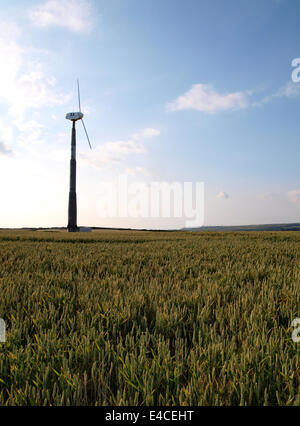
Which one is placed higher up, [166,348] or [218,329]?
[166,348]

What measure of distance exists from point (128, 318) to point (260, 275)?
136 inches

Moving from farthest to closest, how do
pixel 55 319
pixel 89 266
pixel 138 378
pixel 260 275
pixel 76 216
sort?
pixel 76 216, pixel 89 266, pixel 260 275, pixel 55 319, pixel 138 378

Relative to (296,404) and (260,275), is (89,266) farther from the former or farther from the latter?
(296,404)

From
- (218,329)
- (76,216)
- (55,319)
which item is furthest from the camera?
(76,216)

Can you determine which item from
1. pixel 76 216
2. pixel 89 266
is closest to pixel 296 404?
pixel 89 266

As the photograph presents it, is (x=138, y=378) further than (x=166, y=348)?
No

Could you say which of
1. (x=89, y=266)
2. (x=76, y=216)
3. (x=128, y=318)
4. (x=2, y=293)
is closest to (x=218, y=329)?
(x=128, y=318)

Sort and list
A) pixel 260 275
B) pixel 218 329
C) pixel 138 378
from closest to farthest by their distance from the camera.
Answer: pixel 138 378 → pixel 218 329 → pixel 260 275

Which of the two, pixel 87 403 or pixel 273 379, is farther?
pixel 273 379

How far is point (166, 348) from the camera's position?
1.79 meters
